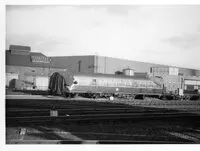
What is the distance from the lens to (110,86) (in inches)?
963

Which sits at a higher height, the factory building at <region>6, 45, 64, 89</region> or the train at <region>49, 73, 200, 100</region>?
the factory building at <region>6, 45, 64, 89</region>

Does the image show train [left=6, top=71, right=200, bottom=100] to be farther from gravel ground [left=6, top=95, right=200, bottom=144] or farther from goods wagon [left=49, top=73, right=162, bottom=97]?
gravel ground [left=6, top=95, right=200, bottom=144]

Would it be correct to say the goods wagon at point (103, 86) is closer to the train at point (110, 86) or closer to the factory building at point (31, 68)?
the train at point (110, 86)

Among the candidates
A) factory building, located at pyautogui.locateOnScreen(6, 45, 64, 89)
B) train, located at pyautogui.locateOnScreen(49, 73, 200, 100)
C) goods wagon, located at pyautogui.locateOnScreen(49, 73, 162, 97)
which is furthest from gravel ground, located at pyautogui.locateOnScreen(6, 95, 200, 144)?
factory building, located at pyautogui.locateOnScreen(6, 45, 64, 89)

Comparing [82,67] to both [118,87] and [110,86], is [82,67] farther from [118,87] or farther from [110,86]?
[110,86]

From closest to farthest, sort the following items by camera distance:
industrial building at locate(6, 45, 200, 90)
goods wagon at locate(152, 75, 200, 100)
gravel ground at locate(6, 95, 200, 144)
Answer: gravel ground at locate(6, 95, 200, 144), industrial building at locate(6, 45, 200, 90), goods wagon at locate(152, 75, 200, 100)

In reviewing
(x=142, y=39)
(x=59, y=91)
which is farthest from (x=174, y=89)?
(x=142, y=39)

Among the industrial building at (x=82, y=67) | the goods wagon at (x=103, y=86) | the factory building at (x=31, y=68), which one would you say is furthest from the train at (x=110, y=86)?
the industrial building at (x=82, y=67)

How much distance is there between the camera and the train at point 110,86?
22266 mm

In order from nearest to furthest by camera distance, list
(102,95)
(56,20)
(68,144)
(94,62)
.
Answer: (68,144) → (56,20) → (102,95) → (94,62)

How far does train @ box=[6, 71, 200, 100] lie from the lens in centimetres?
2227

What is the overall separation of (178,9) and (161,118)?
3974 mm

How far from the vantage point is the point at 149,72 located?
103 ft
